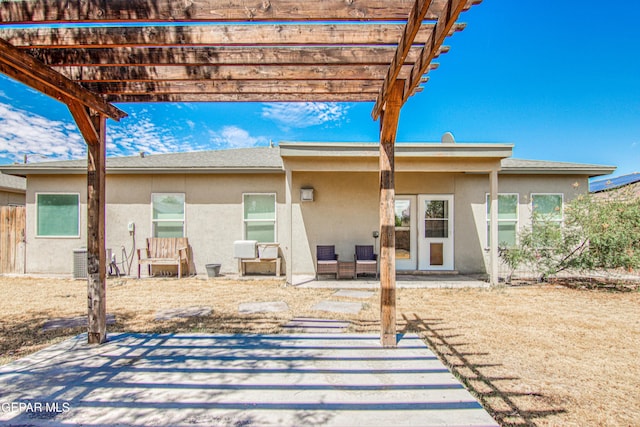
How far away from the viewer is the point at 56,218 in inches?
345

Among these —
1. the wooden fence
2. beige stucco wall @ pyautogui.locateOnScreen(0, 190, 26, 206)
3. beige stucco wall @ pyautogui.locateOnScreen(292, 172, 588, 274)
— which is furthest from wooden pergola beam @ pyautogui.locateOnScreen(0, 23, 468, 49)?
beige stucco wall @ pyautogui.locateOnScreen(0, 190, 26, 206)

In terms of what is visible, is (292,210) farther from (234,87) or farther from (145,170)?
(234,87)

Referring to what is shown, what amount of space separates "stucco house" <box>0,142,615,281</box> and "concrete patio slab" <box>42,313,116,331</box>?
387 cm

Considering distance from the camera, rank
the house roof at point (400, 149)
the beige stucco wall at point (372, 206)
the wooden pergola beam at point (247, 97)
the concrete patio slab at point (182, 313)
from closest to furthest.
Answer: the wooden pergola beam at point (247, 97), the concrete patio slab at point (182, 313), the house roof at point (400, 149), the beige stucco wall at point (372, 206)

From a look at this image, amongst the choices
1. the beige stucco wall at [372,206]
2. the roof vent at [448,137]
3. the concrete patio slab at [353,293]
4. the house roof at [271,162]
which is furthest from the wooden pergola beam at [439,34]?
the roof vent at [448,137]

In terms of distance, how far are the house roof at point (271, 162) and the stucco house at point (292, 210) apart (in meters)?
0.10

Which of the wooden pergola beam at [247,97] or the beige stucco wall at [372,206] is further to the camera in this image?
the beige stucco wall at [372,206]

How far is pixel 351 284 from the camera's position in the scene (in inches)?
292

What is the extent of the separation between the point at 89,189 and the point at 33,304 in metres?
3.85

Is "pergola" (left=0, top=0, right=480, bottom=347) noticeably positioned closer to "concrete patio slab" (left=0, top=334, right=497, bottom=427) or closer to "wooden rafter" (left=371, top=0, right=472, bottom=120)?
"wooden rafter" (left=371, top=0, right=472, bottom=120)

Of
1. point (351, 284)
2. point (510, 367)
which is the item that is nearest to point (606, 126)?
point (351, 284)

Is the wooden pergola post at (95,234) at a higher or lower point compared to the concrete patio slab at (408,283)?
higher

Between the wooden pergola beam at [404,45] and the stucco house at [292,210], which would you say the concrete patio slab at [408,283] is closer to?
the stucco house at [292,210]

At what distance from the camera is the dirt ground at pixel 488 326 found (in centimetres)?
268
